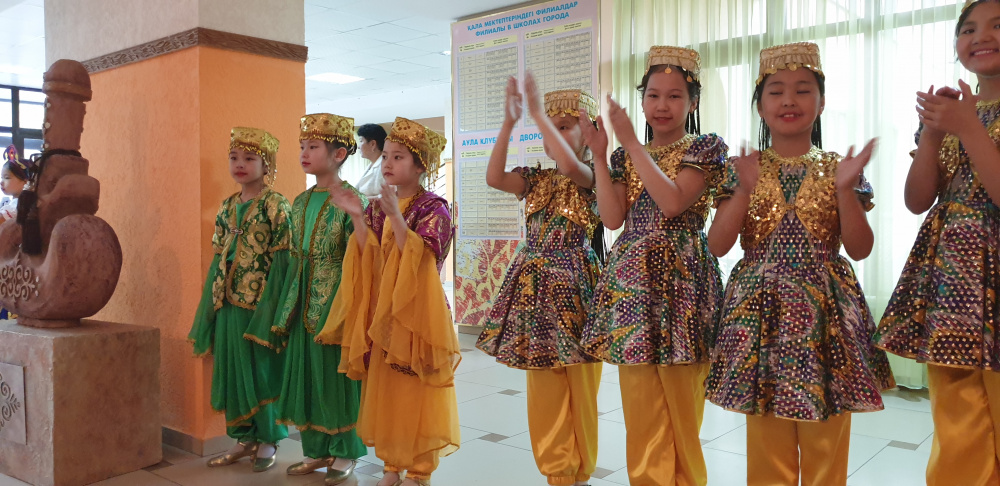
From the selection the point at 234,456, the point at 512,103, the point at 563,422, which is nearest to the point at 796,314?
the point at 563,422

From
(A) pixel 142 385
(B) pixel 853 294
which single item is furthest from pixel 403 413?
(B) pixel 853 294

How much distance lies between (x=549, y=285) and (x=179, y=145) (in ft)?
6.28

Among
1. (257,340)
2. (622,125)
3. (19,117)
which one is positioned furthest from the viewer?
(19,117)

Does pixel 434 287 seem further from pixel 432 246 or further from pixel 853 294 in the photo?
pixel 853 294

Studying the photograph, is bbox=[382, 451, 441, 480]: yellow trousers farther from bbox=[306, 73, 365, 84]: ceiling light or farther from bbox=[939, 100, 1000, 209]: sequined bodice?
bbox=[306, 73, 365, 84]: ceiling light

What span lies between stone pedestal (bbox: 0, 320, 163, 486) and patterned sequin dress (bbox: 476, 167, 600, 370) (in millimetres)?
1568

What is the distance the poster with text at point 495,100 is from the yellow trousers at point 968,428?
4.14m

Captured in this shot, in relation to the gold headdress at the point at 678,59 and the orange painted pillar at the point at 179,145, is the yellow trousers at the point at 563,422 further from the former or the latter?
the orange painted pillar at the point at 179,145

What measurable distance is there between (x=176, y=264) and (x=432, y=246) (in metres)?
1.47

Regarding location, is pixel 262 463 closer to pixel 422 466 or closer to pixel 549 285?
pixel 422 466

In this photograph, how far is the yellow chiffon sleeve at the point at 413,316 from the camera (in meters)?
2.42

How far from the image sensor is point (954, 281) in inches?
64.2

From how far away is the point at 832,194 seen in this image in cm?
179

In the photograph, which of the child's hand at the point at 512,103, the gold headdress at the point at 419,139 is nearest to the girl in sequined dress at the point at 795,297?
the child's hand at the point at 512,103
